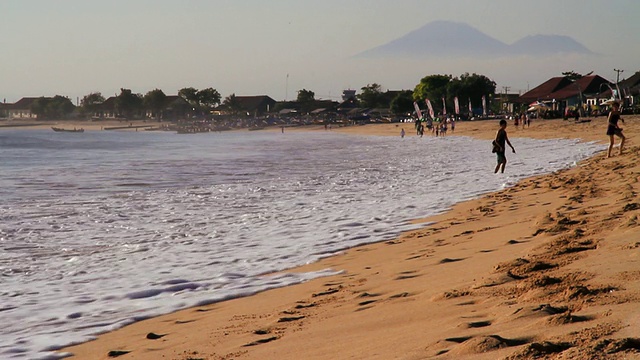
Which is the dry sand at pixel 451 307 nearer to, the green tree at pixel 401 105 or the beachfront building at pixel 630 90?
the beachfront building at pixel 630 90

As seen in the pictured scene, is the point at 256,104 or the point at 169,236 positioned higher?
the point at 256,104

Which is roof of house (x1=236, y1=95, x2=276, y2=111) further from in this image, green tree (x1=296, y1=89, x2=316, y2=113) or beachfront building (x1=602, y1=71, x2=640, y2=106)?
beachfront building (x1=602, y1=71, x2=640, y2=106)

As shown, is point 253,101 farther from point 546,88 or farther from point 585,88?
point 585,88

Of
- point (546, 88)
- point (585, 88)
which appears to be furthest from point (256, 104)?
point (585, 88)

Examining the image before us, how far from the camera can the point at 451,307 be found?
5000 mm

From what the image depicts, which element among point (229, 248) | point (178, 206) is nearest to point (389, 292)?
point (229, 248)

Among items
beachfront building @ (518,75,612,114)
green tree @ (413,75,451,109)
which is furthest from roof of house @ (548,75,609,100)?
green tree @ (413,75,451,109)

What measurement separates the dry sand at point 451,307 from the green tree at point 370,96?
535 ft

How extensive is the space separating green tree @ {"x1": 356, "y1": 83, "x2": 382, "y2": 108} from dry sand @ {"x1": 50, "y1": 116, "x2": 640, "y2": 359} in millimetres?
162988

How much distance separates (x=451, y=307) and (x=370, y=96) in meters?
168

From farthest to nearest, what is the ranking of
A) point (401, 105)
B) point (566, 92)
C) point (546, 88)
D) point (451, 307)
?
point (401, 105)
point (546, 88)
point (566, 92)
point (451, 307)

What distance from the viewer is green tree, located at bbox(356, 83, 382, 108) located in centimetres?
17088

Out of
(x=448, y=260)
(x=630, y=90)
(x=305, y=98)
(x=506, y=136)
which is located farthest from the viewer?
(x=305, y=98)

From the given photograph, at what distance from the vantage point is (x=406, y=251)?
27.7ft
